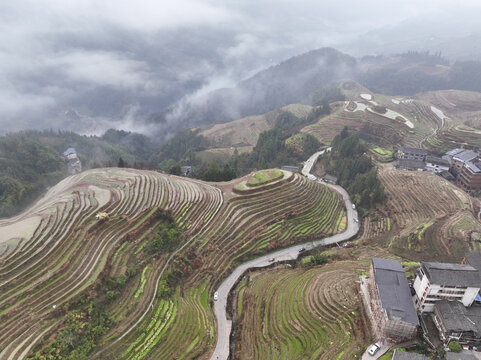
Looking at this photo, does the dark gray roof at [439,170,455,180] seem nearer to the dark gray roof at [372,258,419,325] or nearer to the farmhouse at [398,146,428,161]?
the farmhouse at [398,146,428,161]

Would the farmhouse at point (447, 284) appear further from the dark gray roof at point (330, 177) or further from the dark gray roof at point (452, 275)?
the dark gray roof at point (330, 177)

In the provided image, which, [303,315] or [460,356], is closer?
[460,356]

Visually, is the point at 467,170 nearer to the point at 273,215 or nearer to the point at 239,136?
the point at 273,215

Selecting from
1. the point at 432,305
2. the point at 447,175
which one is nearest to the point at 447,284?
the point at 432,305

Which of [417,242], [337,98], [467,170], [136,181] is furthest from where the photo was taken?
Answer: [337,98]

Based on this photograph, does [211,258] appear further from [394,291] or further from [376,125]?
[376,125]

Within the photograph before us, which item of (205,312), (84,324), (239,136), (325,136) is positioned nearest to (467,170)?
(325,136)
